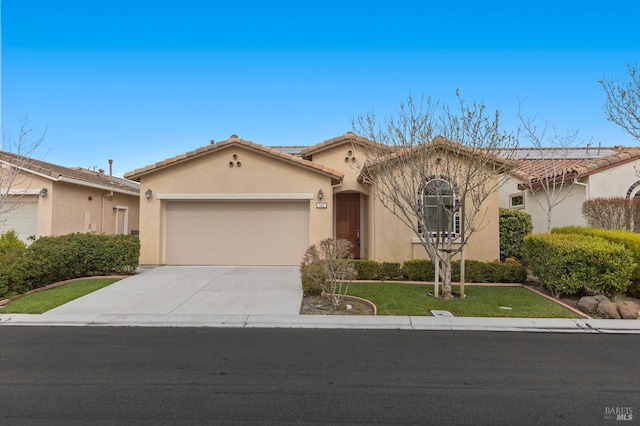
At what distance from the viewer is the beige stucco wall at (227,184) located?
12516 millimetres

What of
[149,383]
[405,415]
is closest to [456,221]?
[405,415]

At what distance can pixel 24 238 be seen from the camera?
1363 centimetres

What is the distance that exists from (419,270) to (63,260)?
9934 mm

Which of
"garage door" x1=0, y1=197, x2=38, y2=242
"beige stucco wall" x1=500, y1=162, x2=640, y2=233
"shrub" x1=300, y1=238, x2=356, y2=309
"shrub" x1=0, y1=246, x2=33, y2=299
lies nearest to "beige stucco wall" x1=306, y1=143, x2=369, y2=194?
"shrub" x1=300, y1=238, x2=356, y2=309

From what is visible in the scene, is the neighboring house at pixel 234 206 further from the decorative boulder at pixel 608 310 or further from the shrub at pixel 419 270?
the decorative boulder at pixel 608 310

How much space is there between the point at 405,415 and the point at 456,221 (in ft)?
30.9

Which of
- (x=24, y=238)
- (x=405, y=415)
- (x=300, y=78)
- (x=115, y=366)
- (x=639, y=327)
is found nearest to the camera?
(x=405, y=415)

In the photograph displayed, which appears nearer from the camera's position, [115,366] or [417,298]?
[115,366]

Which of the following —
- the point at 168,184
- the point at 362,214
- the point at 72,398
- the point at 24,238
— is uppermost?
the point at 168,184

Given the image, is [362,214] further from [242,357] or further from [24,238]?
[24,238]

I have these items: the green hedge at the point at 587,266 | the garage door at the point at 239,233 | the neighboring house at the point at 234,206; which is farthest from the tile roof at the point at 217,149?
the green hedge at the point at 587,266

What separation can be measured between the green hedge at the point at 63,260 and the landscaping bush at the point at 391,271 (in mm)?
7593

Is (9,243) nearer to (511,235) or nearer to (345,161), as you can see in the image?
(345,161)

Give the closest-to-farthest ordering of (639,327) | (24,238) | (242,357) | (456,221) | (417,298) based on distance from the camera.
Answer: (242,357) < (639,327) < (417,298) < (456,221) < (24,238)
